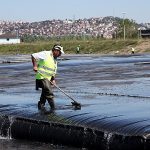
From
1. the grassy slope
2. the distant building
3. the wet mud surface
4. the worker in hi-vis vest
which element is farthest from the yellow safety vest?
the distant building

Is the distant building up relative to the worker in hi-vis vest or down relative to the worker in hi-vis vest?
down

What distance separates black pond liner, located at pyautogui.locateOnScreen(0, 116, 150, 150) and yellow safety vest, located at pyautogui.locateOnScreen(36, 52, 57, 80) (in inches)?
46.7

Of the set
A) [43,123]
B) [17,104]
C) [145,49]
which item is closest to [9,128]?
[43,123]

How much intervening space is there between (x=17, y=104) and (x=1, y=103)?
762 mm

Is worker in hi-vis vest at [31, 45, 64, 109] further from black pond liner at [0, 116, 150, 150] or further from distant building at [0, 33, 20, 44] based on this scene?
distant building at [0, 33, 20, 44]

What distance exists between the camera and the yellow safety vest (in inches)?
523

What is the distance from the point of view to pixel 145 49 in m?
75.1

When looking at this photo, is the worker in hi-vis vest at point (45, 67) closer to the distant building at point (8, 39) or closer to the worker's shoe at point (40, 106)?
the worker's shoe at point (40, 106)

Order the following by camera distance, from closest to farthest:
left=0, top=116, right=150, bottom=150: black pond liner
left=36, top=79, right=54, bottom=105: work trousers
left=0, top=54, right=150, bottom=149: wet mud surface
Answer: left=0, top=116, right=150, bottom=150: black pond liner → left=0, top=54, right=150, bottom=149: wet mud surface → left=36, top=79, right=54, bottom=105: work trousers

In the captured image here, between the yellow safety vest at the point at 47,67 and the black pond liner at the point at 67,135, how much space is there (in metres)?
1.19

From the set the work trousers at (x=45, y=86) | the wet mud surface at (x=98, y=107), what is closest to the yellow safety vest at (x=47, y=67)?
the work trousers at (x=45, y=86)

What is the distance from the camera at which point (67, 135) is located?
11.8 meters

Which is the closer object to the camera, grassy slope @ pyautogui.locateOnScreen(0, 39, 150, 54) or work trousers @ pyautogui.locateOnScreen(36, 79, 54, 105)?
work trousers @ pyautogui.locateOnScreen(36, 79, 54, 105)

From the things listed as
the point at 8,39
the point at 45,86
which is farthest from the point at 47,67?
the point at 8,39
